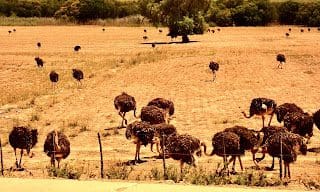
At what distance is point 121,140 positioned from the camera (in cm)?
1825

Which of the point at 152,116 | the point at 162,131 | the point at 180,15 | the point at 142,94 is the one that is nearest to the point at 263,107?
the point at 152,116

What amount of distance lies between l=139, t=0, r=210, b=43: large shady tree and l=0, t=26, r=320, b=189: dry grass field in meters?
16.4

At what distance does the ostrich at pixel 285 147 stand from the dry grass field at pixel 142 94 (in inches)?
23.2

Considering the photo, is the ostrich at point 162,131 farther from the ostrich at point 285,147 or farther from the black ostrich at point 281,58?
the black ostrich at point 281,58

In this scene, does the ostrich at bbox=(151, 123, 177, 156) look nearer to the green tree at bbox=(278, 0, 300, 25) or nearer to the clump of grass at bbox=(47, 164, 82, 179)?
the clump of grass at bbox=(47, 164, 82, 179)

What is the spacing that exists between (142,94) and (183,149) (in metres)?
13.2

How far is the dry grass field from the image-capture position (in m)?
16.2

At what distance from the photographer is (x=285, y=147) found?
13156 millimetres

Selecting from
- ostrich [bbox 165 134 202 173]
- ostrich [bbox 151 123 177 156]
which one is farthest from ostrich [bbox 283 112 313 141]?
ostrich [bbox 165 134 202 173]

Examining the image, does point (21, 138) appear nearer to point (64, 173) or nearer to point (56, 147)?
point (56, 147)

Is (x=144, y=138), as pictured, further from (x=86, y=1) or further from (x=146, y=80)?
(x=86, y=1)

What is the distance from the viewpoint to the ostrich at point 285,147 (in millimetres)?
13062

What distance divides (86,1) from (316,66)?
80400 millimetres

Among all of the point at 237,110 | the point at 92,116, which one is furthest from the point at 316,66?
the point at 92,116
